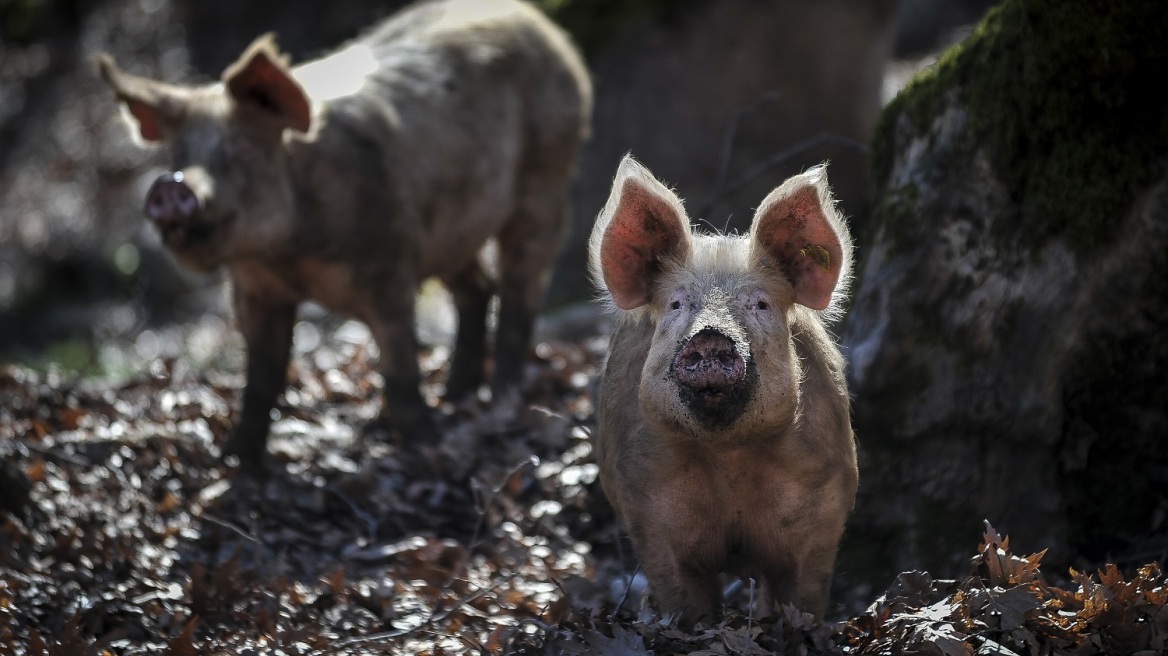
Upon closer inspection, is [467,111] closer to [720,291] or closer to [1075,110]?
[1075,110]

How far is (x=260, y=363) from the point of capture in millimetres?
8242

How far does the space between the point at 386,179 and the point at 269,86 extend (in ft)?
3.14

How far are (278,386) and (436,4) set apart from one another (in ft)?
11.4

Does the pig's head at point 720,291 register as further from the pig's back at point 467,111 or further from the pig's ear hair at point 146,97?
the pig's ear hair at point 146,97

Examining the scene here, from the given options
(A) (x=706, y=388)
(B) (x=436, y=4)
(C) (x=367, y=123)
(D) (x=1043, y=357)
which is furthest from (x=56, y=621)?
(B) (x=436, y=4)

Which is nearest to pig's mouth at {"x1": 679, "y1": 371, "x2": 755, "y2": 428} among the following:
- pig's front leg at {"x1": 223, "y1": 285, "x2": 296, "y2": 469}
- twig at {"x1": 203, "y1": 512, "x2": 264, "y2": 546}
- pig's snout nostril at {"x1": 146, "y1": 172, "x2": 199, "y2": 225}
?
twig at {"x1": 203, "y1": 512, "x2": 264, "y2": 546}

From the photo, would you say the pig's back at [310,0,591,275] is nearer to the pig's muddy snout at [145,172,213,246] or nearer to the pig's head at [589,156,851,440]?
the pig's muddy snout at [145,172,213,246]

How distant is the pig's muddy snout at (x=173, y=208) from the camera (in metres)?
7.14

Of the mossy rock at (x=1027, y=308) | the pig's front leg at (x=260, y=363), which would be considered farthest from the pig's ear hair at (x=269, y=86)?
the mossy rock at (x=1027, y=308)

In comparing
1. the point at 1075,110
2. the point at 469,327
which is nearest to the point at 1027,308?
the point at 1075,110

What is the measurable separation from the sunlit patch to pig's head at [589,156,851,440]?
3.81 meters

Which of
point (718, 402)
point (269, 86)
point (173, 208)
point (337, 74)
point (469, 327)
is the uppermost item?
point (718, 402)

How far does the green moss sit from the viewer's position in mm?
5434

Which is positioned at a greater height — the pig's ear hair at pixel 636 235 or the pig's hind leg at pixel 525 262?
the pig's ear hair at pixel 636 235
